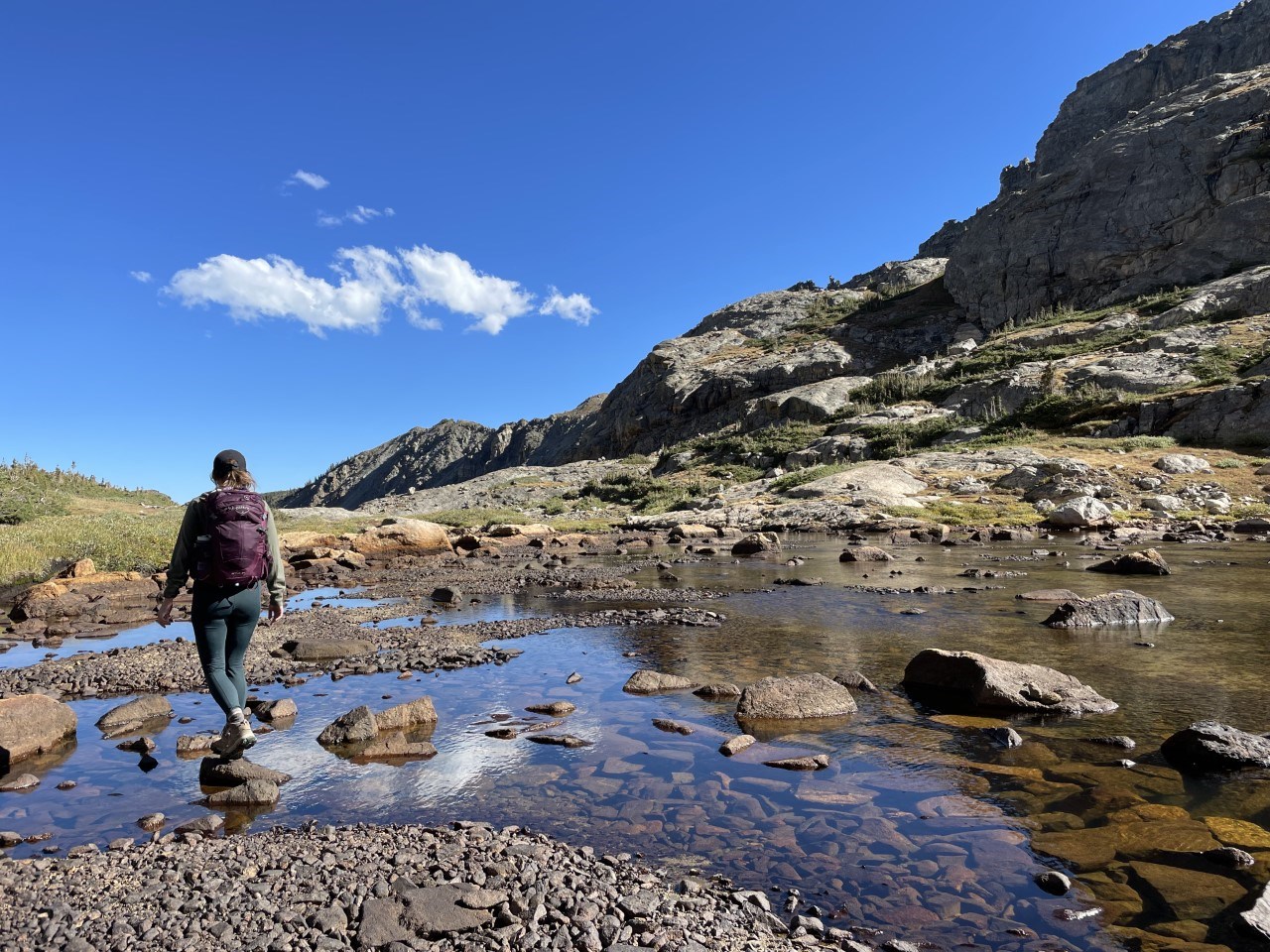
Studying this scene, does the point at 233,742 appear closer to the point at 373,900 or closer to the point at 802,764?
the point at 373,900

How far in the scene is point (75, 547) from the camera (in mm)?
21438

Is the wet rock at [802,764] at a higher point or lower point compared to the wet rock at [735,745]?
lower

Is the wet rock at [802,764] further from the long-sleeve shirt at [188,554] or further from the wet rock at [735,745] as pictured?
the long-sleeve shirt at [188,554]

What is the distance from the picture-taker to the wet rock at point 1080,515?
29125 mm

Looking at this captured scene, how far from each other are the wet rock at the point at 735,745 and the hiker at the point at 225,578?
441cm

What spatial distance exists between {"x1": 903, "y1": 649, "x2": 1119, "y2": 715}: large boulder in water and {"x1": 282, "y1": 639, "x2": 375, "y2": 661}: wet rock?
28.1 feet

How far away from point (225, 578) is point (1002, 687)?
Result: 812 centimetres

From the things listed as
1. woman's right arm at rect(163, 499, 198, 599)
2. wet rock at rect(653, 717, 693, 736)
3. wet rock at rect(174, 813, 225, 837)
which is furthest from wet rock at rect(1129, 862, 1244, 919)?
woman's right arm at rect(163, 499, 198, 599)

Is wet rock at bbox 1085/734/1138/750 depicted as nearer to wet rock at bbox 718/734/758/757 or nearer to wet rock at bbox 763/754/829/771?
wet rock at bbox 763/754/829/771

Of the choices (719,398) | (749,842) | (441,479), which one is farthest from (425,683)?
(441,479)

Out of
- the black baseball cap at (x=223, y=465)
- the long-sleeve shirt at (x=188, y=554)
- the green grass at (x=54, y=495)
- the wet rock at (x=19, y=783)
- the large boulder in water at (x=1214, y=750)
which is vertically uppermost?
the green grass at (x=54, y=495)

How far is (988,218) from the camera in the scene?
94.4 meters

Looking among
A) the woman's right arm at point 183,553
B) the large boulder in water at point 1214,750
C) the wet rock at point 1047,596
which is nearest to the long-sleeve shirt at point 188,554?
the woman's right arm at point 183,553

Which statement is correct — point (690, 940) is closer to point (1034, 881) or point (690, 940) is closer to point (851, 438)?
point (1034, 881)
